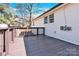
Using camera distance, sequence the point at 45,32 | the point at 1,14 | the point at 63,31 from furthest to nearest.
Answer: the point at 45,32, the point at 1,14, the point at 63,31

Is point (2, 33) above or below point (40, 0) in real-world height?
below

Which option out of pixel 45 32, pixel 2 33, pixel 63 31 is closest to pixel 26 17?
pixel 45 32

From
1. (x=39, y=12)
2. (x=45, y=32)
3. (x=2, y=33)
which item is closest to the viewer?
(x=2, y=33)

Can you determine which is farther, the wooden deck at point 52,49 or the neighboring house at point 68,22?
the neighboring house at point 68,22

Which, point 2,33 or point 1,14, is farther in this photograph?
point 1,14

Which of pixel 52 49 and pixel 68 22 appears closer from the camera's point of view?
pixel 52 49

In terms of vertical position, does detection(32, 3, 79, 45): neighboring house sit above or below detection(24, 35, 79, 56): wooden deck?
above

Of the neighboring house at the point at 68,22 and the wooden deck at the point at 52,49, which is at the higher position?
the neighboring house at the point at 68,22

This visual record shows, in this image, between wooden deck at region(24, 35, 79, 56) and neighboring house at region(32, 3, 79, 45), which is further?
neighboring house at region(32, 3, 79, 45)

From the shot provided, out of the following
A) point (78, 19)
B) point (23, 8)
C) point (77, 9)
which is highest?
point (23, 8)

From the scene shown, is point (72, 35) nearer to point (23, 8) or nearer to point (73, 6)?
point (73, 6)

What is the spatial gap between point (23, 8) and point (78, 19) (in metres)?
8.56

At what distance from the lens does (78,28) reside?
6.38 metres

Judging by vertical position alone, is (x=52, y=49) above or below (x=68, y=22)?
below
